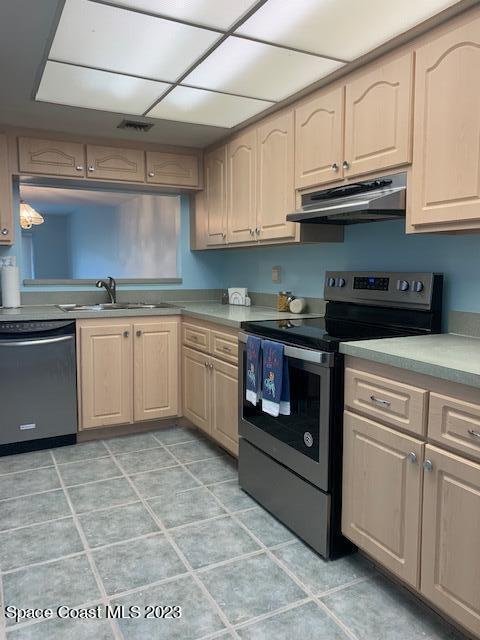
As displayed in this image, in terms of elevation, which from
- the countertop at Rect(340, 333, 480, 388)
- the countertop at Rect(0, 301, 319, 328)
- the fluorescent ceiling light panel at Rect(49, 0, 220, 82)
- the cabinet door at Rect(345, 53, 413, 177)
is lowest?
the countertop at Rect(340, 333, 480, 388)

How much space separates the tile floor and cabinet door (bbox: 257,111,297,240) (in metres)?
1.45

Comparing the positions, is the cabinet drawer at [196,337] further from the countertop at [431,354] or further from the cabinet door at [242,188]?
the countertop at [431,354]

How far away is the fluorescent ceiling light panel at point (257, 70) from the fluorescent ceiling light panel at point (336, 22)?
9 cm

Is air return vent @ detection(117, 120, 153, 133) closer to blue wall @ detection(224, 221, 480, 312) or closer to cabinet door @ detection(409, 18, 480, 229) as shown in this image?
blue wall @ detection(224, 221, 480, 312)

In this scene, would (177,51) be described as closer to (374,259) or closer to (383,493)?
A: (374,259)

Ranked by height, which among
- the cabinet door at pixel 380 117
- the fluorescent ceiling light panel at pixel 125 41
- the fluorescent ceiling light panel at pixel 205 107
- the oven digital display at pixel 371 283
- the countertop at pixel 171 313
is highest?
the fluorescent ceiling light panel at pixel 205 107

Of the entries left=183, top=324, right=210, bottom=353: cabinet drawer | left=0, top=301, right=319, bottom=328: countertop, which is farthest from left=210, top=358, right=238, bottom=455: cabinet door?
left=0, top=301, right=319, bottom=328: countertop

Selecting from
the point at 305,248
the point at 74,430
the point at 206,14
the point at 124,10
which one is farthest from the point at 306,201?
the point at 74,430

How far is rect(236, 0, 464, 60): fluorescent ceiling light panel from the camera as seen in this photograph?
1728 millimetres

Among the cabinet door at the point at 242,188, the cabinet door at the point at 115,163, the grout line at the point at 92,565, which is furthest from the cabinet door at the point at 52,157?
the grout line at the point at 92,565

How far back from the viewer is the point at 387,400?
5.59 ft

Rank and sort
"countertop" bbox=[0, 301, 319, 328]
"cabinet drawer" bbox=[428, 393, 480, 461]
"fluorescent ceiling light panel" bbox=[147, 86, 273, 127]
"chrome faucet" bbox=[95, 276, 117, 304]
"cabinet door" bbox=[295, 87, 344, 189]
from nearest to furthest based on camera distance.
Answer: "cabinet drawer" bbox=[428, 393, 480, 461] < "cabinet door" bbox=[295, 87, 344, 189] < "fluorescent ceiling light panel" bbox=[147, 86, 273, 127] < "countertop" bbox=[0, 301, 319, 328] < "chrome faucet" bbox=[95, 276, 117, 304]

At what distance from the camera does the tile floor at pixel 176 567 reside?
5.29 feet

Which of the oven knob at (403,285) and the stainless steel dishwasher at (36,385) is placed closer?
the oven knob at (403,285)
